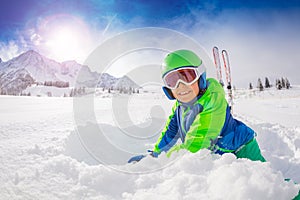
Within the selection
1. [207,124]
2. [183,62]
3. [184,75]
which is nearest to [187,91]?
[184,75]

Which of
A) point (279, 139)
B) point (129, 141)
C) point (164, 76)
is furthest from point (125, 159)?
point (279, 139)

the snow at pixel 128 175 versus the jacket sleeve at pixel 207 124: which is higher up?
the jacket sleeve at pixel 207 124

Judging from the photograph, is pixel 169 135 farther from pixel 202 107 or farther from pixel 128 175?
pixel 128 175

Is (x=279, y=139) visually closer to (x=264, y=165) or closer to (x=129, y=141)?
(x=129, y=141)

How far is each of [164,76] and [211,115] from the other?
762 millimetres

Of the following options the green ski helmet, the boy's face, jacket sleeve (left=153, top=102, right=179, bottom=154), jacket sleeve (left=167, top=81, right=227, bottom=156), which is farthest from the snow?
jacket sleeve (left=153, top=102, right=179, bottom=154)

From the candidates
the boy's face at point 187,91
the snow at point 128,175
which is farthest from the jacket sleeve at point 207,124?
the snow at point 128,175

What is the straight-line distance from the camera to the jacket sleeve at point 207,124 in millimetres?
2256

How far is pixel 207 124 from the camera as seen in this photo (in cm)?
236

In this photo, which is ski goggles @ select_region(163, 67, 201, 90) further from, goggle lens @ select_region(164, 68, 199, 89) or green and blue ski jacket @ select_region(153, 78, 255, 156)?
green and blue ski jacket @ select_region(153, 78, 255, 156)

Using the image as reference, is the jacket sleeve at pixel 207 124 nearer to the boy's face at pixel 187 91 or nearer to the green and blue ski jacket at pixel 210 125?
the green and blue ski jacket at pixel 210 125

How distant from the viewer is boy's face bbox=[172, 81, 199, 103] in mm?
2691

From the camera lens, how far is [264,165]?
1.56m

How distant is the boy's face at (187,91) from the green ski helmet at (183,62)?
3.3 inches
